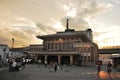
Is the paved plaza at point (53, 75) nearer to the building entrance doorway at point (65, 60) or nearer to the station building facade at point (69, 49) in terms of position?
the station building facade at point (69, 49)

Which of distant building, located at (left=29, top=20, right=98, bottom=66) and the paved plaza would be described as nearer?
the paved plaza

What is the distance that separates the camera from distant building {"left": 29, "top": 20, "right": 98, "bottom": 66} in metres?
65.7

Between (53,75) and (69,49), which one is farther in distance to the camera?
(69,49)

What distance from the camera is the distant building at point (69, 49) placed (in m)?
65.7

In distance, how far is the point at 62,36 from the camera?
7281 cm

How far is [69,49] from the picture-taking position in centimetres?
7000

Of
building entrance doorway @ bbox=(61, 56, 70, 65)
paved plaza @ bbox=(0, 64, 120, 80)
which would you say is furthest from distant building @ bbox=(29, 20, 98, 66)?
paved plaza @ bbox=(0, 64, 120, 80)

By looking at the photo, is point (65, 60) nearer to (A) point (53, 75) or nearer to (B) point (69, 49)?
(B) point (69, 49)

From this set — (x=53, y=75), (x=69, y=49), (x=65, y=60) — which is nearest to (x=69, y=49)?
(x=69, y=49)

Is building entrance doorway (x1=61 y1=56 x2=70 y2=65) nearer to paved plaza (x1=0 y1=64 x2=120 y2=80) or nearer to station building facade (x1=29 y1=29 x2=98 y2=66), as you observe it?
station building facade (x1=29 y1=29 x2=98 y2=66)

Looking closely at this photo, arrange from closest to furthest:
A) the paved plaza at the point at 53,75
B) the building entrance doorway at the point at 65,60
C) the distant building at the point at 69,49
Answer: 1. the paved plaza at the point at 53,75
2. the distant building at the point at 69,49
3. the building entrance doorway at the point at 65,60

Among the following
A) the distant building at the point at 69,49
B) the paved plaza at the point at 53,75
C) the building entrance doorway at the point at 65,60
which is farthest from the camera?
the building entrance doorway at the point at 65,60

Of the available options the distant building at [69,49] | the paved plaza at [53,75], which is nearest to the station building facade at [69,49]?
the distant building at [69,49]

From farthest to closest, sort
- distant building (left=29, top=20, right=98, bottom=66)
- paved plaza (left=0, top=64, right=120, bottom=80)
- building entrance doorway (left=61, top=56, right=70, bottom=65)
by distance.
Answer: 1. building entrance doorway (left=61, top=56, right=70, bottom=65)
2. distant building (left=29, top=20, right=98, bottom=66)
3. paved plaza (left=0, top=64, right=120, bottom=80)
